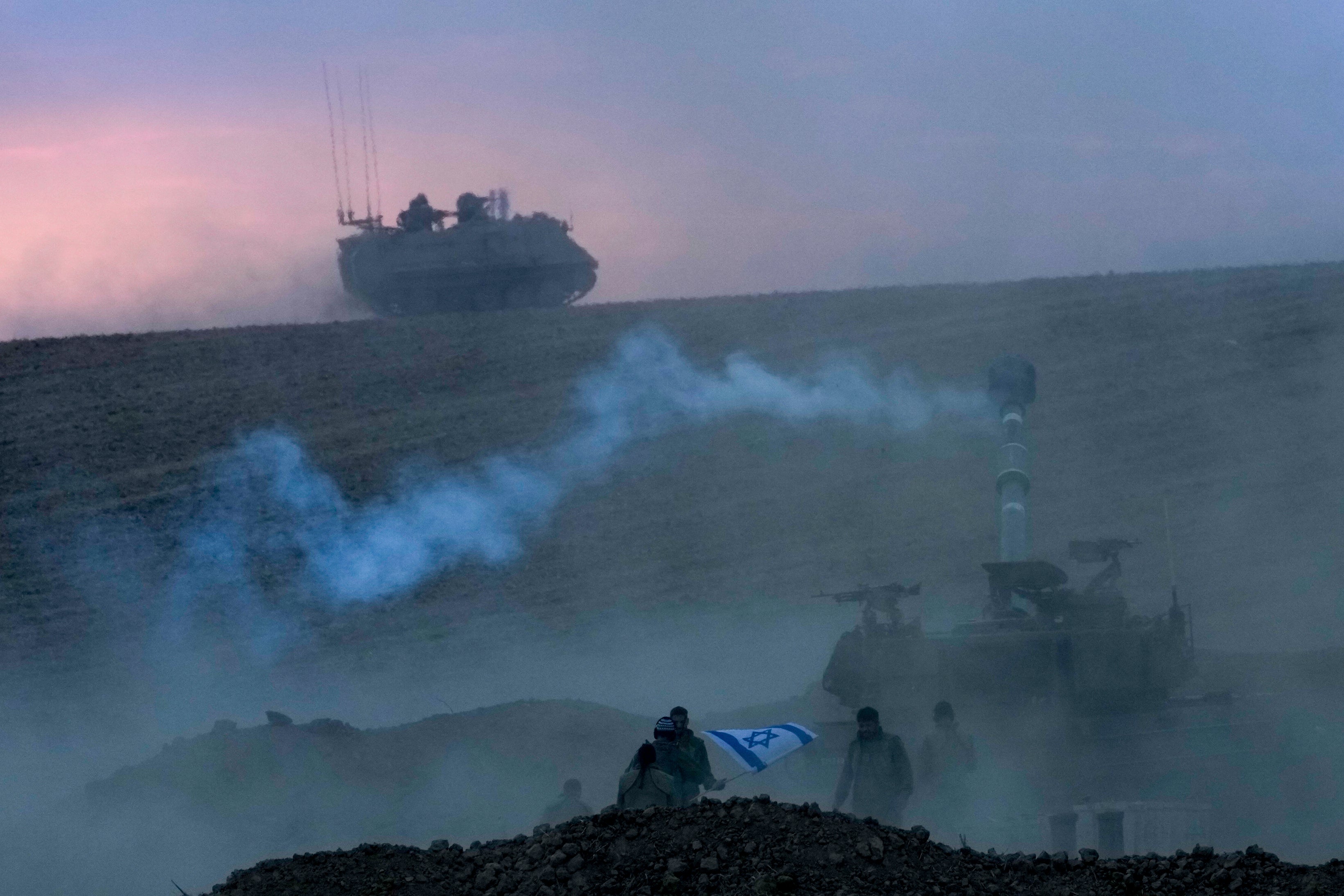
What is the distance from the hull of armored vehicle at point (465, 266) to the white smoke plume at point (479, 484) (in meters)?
7.04

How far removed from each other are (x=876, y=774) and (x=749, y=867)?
3022 mm

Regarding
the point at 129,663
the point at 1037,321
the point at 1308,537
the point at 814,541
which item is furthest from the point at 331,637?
the point at 1037,321

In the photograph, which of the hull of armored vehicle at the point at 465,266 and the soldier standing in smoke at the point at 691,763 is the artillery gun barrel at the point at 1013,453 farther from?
the hull of armored vehicle at the point at 465,266

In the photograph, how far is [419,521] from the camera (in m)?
24.9

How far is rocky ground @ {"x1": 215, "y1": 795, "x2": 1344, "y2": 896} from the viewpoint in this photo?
26.7ft

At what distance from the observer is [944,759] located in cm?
1240

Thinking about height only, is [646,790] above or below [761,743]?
below

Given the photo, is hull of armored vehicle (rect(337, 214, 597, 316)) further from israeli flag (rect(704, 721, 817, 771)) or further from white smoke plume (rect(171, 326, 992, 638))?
israeli flag (rect(704, 721, 817, 771))

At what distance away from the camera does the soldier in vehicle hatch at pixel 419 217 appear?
4094 centimetres

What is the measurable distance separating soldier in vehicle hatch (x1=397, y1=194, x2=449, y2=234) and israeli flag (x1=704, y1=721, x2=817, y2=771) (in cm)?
3144

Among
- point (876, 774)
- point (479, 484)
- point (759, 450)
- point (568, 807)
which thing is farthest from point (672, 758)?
point (759, 450)

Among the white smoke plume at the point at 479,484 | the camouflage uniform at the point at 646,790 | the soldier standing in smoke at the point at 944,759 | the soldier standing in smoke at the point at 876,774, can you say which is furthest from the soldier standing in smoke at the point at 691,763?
the white smoke plume at the point at 479,484

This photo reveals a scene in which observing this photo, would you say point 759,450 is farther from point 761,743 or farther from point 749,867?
point 749,867

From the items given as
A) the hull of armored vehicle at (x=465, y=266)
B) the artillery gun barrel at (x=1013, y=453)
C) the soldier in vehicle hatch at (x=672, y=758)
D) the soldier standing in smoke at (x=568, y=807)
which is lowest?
the soldier standing in smoke at (x=568, y=807)
